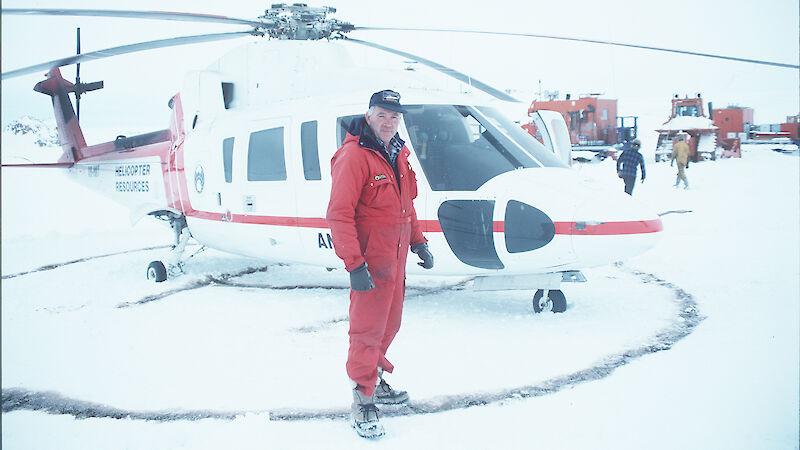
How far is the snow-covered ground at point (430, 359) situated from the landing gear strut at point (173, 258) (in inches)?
8.4

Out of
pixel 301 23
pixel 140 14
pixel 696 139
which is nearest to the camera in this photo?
pixel 140 14

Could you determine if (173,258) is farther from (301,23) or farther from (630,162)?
(630,162)

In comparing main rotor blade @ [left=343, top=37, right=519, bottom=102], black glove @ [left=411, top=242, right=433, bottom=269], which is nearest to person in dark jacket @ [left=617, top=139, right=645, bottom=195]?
main rotor blade @ [left=343, top=37, right=519, bottom=102]

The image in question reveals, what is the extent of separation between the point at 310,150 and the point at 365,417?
311cm

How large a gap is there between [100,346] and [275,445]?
2.49 m

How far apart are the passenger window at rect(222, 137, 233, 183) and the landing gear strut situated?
1.41 metres

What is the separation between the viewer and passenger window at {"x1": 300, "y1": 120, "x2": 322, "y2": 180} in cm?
530

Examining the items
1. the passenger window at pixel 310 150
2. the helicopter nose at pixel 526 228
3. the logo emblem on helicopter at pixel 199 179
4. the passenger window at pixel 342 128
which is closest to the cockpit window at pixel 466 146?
the helicopter nose at pixel 526 228

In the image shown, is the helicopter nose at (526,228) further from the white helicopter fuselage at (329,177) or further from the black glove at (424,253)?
the black glove at (424,253)

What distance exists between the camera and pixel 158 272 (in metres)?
6.83

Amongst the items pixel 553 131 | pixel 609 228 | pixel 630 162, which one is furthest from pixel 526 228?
pixel 630 162

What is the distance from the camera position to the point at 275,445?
2.84m

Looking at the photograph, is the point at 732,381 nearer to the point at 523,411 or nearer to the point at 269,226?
the point at 523,411

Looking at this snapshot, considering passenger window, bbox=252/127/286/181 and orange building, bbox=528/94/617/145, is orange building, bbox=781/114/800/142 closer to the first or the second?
orange building, bbox=528/94/617/145
